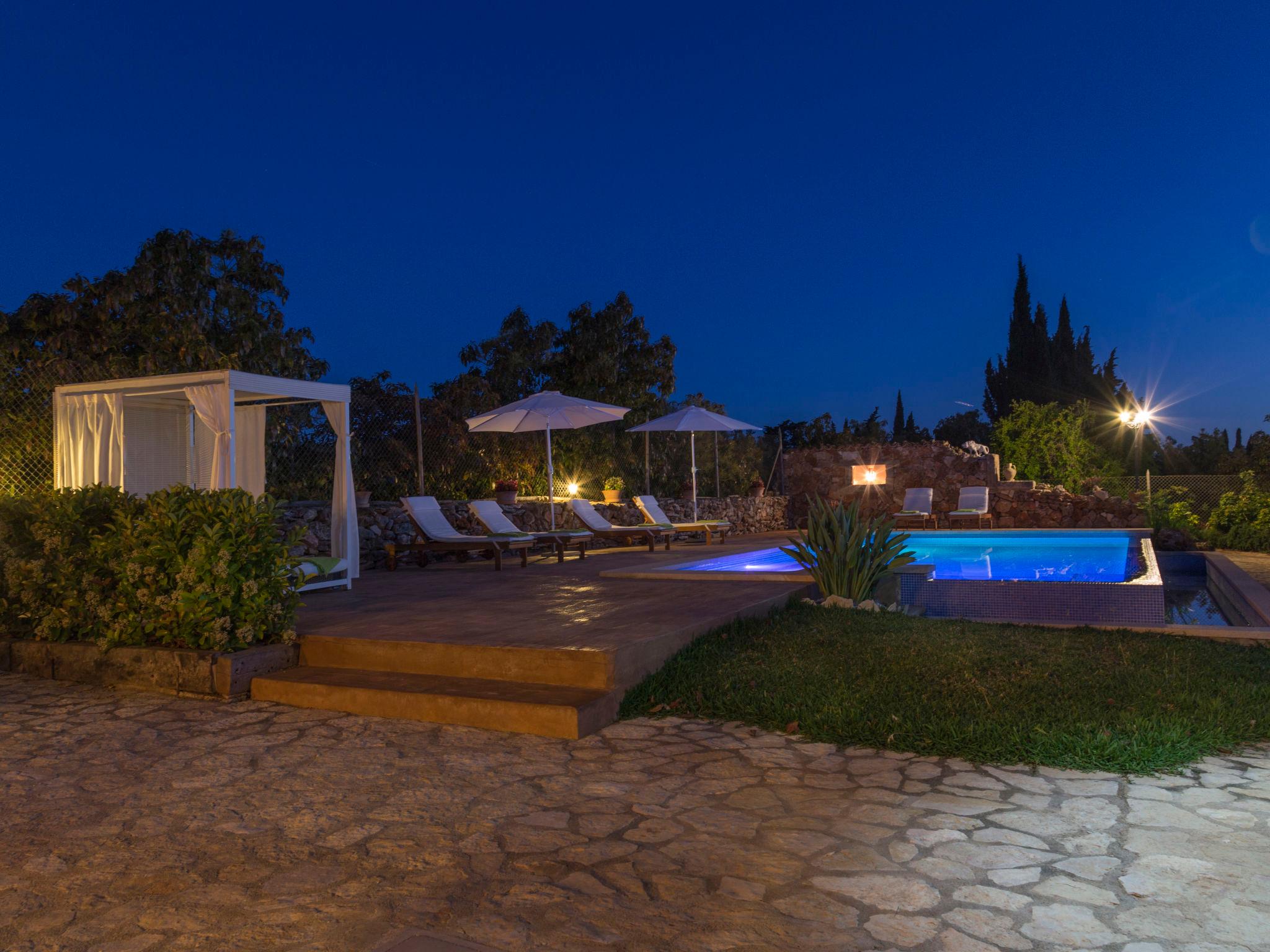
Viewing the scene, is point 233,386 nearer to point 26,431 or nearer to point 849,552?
point 26,431

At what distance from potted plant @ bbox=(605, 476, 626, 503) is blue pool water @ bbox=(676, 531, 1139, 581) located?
3.05m

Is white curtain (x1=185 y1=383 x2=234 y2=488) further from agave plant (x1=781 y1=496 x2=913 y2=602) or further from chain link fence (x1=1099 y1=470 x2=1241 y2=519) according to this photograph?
chain link fence (x1=1099 y1=470 x2=1241 y2=519)

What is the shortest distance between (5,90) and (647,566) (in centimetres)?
1860

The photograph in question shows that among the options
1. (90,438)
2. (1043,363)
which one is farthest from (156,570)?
(1043,363)

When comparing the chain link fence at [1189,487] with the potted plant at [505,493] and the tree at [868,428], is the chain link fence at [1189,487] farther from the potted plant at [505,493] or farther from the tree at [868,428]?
the potted plant at [505,493]

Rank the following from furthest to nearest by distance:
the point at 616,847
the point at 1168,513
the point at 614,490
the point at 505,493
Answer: the point at 1168,513 < the point at 614,490 < the point at 505,493 < the point at 616,847

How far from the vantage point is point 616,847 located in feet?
8.60

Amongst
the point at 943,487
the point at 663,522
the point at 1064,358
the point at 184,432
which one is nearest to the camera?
the point at 184,432

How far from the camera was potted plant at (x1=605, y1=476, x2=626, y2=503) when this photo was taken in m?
13.7

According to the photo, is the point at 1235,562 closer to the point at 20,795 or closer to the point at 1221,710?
the point at 1221,710

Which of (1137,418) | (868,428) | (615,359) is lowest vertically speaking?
(1137,418)

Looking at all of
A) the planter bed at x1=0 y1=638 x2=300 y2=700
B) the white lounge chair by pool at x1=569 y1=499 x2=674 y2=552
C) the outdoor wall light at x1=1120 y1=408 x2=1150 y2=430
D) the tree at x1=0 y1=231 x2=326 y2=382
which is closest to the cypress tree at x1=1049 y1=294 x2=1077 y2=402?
the outdoor wall light at x1=1120 y1=408 x2=1150 y2=430

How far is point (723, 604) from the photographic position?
576 cm

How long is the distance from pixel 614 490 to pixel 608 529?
8.24 feet
